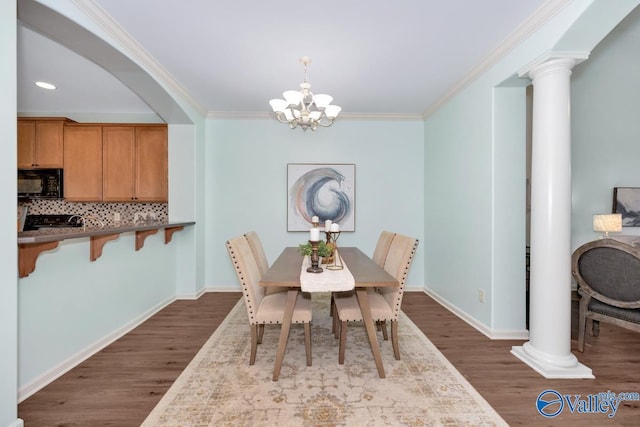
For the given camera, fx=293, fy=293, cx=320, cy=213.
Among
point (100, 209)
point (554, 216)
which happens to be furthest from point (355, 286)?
point (100, 209)

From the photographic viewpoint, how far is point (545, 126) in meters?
2.15

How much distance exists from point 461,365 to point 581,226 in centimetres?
339

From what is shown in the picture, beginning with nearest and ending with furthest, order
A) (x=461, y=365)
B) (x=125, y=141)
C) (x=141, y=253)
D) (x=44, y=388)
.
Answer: (x=44, y=388)
(x=461, y=365)
(x=141, y=253)
(x=125, y=141)

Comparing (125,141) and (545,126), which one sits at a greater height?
(125,141)

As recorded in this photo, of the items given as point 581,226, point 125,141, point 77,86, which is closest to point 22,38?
point 77,86

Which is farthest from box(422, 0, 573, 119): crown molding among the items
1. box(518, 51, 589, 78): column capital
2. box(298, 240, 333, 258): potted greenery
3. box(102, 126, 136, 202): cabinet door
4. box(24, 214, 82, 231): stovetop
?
box(24, 214, 82, 231): stovetop

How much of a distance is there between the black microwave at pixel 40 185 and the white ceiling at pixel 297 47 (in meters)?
0.97

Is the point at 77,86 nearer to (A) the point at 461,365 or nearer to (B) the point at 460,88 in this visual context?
(B) the point at 460,88

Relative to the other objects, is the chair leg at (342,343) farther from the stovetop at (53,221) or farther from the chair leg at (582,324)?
the stovetop at (53,221)

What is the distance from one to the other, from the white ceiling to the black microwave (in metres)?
0.97

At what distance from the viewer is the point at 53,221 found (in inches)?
166

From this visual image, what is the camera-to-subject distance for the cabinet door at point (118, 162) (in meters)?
3.99

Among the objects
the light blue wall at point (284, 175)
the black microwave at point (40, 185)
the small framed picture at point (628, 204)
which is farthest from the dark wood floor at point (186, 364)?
the black microwave at point (40, 185)

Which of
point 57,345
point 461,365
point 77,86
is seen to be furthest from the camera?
point 77,86
